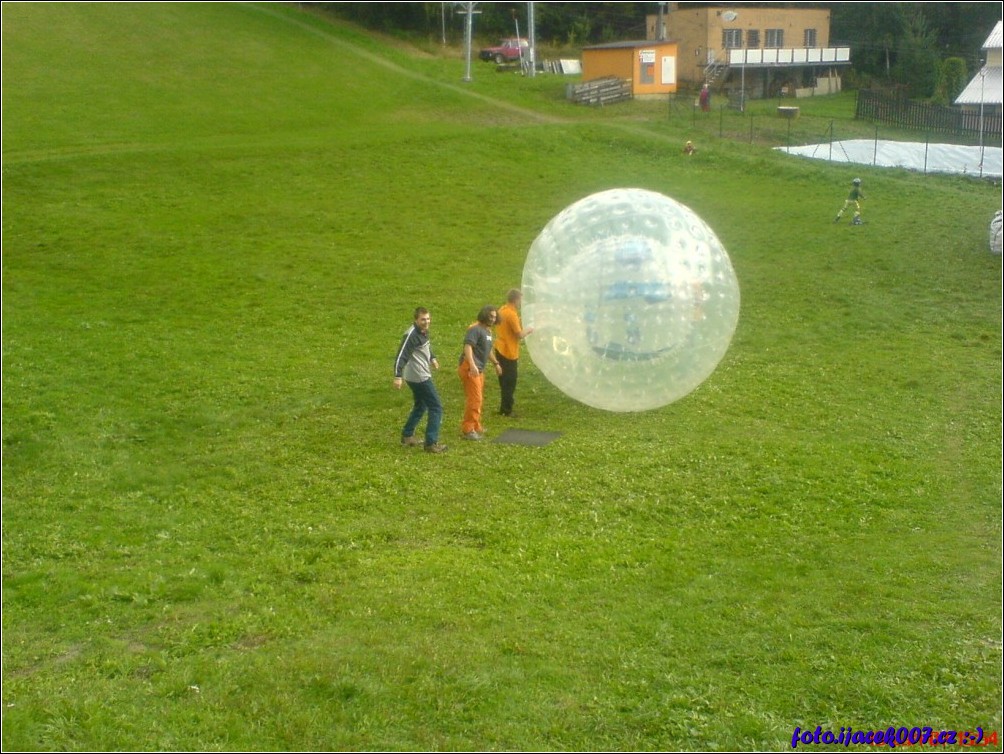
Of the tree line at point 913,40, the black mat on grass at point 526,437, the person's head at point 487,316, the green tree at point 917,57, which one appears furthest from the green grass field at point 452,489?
the tree line at point 913,40

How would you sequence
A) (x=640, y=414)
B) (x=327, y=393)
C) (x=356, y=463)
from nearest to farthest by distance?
1. (x=356, y=463)
2. (x=640, y=414)
3. (x=327, y=393)

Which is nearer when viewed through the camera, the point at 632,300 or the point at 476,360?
the point at 632,300

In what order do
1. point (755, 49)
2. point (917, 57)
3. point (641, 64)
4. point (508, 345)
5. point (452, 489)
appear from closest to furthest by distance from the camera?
point (452, 489)
point (508, 345)
point (917, 57)
point (755, 49)
point (641, 64)

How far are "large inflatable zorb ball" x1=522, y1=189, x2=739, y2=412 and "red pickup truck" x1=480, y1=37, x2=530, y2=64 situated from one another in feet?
144

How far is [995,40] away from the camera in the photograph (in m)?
27.3

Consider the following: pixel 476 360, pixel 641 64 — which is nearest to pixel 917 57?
pixel 641 64

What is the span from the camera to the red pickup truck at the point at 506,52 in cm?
5331

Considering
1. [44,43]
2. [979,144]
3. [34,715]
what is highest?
[44,43]

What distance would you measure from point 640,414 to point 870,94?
21380 mm

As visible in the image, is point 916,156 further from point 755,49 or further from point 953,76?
point 755,49

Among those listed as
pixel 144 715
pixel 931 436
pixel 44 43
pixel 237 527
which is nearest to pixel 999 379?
pixel 931 436

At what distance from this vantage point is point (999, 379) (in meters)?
16.0

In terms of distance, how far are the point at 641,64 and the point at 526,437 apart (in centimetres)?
3333

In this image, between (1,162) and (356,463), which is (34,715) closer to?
(356,463)
